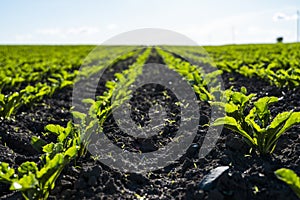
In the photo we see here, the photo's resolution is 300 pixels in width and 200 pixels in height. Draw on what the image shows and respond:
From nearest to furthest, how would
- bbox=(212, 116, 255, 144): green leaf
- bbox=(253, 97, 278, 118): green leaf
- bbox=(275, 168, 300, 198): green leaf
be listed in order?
bbox=(275, 168, 300, 198): green leaf, bbox=(212, 116, 255, 144): green leaf, bbox=(253, 97, 278, 118): green leaf

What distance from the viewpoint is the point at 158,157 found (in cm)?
388

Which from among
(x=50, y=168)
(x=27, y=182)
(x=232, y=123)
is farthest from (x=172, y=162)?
(x=27, y=182)

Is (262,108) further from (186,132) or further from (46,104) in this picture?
(46,104)

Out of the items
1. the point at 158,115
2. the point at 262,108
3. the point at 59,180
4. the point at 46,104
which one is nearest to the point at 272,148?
the point at 262,108

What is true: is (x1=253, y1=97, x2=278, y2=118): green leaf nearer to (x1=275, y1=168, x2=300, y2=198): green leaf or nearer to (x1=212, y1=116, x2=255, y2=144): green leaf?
(x1=212, y1=116, x2=255, y2=144): green leaf

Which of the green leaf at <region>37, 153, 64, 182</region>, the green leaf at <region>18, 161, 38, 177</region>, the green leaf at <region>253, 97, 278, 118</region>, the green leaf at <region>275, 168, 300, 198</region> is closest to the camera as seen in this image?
the green leaf at <region>275, 168, 300, 198</region>

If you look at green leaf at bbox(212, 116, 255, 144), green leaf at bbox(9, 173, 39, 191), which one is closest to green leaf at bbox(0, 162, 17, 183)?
green leaf at bbox(9, 173, 39, 191)

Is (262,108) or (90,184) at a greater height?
(262,108)

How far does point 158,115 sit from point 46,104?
233 centimetres

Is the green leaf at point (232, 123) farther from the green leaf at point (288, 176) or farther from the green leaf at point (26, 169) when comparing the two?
the green leaf at point (26, 169)

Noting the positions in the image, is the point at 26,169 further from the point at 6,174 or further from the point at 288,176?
the point at 288,176

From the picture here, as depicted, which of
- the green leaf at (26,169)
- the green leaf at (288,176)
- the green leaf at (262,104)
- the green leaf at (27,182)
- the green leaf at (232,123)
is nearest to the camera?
the green leaf at (288,176)

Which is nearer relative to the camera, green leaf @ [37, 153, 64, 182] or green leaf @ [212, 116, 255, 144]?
green leaf @ [37, 153, 64, 182]

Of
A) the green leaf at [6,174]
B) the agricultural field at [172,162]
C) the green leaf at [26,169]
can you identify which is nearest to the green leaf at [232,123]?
the agricultural field at [172,162]
